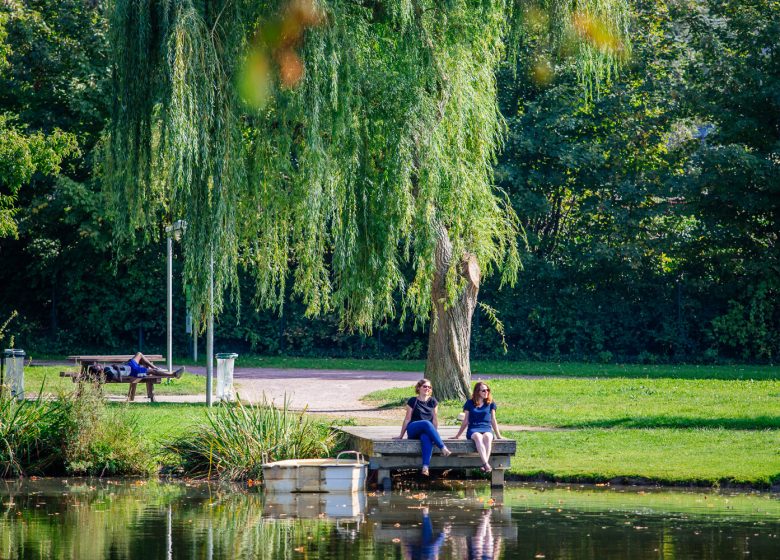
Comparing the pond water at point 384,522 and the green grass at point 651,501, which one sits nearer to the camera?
the pond water at point 384,522

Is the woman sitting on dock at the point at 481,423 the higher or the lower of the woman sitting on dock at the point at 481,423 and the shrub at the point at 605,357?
the lower

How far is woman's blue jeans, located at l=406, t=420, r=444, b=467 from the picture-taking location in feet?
44.8

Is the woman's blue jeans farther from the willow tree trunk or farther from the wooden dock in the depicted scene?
the willow tree trunk

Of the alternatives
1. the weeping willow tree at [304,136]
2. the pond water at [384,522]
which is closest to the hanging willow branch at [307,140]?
the weeping willow tree at [304,136]

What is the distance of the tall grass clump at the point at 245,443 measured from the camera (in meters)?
14.5

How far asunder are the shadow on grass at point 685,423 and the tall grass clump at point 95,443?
698 centimetres

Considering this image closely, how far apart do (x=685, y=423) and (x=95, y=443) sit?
29.5ft

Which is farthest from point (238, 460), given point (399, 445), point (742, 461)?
point (742, 461)

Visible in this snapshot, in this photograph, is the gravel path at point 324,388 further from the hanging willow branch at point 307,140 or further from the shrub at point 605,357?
the shrub at point 605,357

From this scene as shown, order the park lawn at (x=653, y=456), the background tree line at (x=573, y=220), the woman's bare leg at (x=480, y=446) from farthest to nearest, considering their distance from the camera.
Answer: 1. the background tree line at (x=573, y=220)
2. the park lawn at (x=653, y=456)
3. the woman's bare leg at (x=480, y=446)

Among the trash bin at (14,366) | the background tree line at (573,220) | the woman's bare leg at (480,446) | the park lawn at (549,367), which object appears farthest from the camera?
the background tree line at (573,220)

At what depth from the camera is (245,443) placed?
14617mm

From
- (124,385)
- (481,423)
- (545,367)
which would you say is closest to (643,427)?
(481,423)

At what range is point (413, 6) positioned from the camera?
50.1 ft
